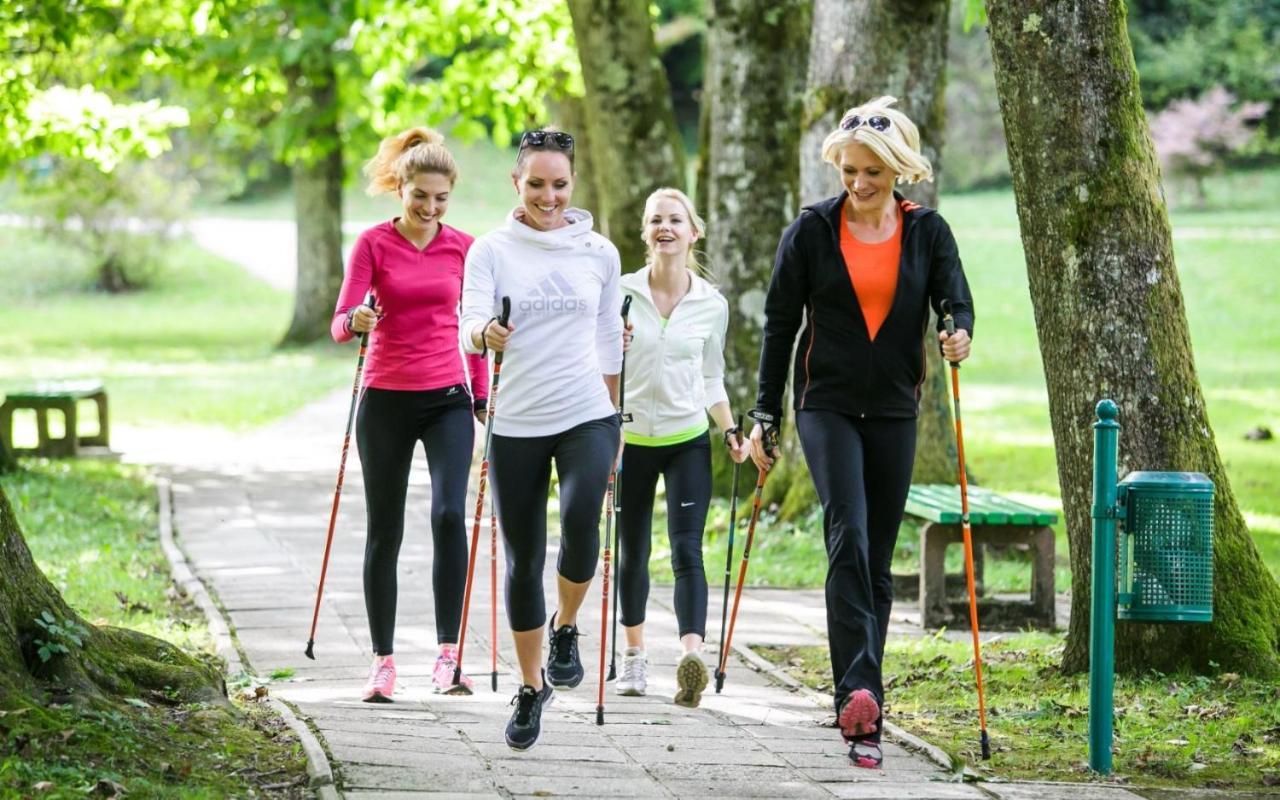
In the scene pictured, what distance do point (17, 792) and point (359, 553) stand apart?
6.20 meters

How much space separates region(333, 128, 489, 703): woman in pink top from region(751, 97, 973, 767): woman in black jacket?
1.38m

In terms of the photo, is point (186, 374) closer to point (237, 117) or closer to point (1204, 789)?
point (237, 117)

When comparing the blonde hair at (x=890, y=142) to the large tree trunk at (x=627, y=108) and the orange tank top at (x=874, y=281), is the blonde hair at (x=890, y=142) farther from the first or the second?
the large tree trunk at (x=627, y=108)

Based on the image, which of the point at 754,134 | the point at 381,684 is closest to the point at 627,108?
the point at 754,134

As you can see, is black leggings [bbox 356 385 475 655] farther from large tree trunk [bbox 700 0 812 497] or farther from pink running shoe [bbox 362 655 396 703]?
large tree trunk [bbox 700 0 812 497]

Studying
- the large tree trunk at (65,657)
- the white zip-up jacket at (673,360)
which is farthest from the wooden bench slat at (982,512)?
the large tree trunk at (65,657)

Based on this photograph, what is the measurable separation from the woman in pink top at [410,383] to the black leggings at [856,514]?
1.44m

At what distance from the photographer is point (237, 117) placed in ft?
104

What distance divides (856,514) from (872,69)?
5.79 meters

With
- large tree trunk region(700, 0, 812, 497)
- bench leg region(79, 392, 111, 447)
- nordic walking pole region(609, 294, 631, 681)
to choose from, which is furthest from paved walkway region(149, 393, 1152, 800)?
bench leg region(79, 392, 111, 447)

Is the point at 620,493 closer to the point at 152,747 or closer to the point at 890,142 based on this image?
the point at 890,142

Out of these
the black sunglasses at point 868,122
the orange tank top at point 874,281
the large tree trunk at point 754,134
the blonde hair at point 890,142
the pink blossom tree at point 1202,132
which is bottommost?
the orange tank top at point 874,281

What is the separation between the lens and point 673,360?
7.27 meters

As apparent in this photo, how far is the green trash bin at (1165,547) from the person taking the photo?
6.13m
